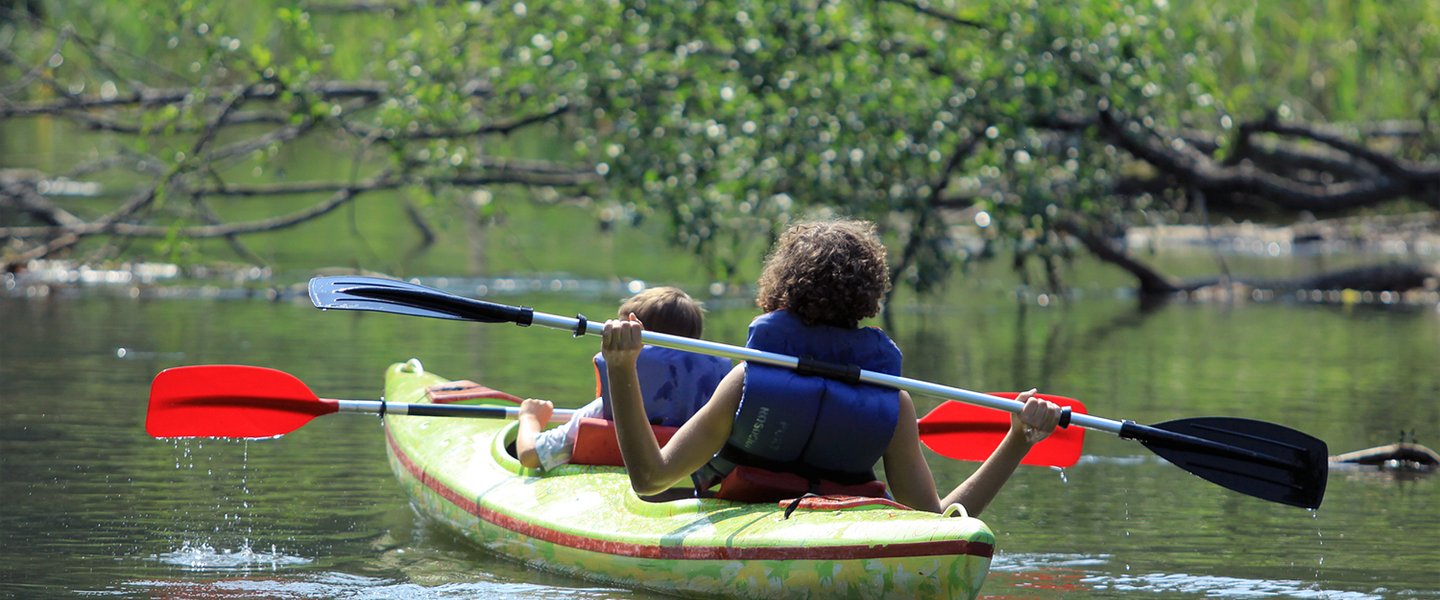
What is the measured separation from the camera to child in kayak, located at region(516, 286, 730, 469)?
212 inches

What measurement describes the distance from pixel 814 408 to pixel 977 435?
1481mm

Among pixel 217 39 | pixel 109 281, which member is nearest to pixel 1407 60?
pixel 217 39

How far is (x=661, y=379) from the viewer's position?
559cm

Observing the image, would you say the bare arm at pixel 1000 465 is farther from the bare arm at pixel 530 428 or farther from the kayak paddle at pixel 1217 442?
the bare arm at pixel 530 428

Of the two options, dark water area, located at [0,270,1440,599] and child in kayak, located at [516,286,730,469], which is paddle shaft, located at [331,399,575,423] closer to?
dark water area, located at [0,270,1440,599]

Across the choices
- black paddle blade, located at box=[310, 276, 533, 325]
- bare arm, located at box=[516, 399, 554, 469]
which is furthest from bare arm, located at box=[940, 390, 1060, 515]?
bare arm, located at box=[516, 399, 554, 469]

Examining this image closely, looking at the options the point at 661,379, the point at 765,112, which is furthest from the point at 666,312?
the point at 765,112

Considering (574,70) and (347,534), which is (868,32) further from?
(347,534)

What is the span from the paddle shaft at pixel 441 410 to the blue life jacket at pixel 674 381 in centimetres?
101

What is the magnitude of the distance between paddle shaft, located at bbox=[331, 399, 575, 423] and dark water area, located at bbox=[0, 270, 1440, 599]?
34cm

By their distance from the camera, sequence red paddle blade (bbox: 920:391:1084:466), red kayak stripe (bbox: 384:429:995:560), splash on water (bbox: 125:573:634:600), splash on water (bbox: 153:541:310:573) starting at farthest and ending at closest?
red paddle blade (bbox: 920:391:1084:466), splash on water (bbox: 153:541:310:573), splash on water (bbox: 125:573:634:600), red kayak stripe (bbox: 384:429:995:560)

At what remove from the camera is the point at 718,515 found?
495cm

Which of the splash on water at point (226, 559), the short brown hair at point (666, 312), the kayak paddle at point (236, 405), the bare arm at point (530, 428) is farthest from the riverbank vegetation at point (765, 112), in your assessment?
the splash on water at point (226, 559)

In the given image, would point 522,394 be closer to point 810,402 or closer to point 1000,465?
point 1000,465
